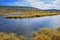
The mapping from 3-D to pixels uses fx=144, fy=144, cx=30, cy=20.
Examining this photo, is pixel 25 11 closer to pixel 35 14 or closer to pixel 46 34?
pixel 35 14

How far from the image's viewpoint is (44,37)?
1.65 metres

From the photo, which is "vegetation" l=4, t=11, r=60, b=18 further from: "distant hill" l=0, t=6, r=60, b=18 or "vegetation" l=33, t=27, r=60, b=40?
"vegetation" l=33, t=27, r=60, b=40

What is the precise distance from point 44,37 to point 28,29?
0.20 metres

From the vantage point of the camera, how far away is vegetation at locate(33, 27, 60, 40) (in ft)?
5.39

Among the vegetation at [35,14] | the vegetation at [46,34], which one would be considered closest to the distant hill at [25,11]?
the vegetation at [35,14]

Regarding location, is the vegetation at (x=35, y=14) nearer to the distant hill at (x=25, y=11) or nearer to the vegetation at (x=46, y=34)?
the distant hill at (x=25, y=11)

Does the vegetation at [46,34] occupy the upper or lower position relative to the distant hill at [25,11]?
lower

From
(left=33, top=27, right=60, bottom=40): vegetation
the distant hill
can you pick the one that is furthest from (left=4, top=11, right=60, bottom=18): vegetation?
(left=33, top=27, right=60, bottom=40): vegetation

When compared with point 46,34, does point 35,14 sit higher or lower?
higher

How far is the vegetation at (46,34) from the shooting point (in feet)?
5.39


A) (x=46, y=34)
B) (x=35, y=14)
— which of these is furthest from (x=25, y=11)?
(x=46, y=34)

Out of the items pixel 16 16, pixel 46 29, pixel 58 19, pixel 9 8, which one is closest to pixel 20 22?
pixel 16 16

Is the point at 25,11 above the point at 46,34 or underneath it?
above

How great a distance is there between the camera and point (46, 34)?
165cm
